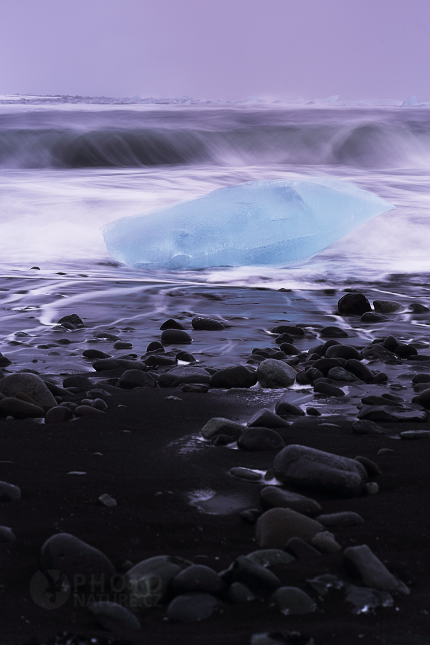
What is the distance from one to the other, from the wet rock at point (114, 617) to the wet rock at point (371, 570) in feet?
1.48

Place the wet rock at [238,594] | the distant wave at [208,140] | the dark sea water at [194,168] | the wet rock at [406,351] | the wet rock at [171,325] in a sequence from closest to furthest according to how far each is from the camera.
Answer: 1. the wet rock at [238,594]
2. the wet rock at [406,351]
3. the wet rock at [171,325]
4. the dark sea water at [194,168]
5. the distant wave at [208,140]

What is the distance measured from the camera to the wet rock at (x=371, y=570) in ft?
4.43

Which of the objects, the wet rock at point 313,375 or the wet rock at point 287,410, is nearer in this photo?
the wet rock at point 287,410

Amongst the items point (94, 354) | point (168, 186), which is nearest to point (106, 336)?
point (94, 354)

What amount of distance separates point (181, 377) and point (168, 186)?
10771 millimetres

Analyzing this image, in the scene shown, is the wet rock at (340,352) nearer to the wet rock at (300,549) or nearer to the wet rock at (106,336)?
the wet rock at (106,336)

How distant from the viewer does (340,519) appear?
165 cm

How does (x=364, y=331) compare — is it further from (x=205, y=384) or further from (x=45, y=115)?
(x=45, y=115)

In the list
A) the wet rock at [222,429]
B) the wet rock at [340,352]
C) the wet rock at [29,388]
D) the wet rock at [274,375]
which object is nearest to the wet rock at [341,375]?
the wet rock at [274,375]

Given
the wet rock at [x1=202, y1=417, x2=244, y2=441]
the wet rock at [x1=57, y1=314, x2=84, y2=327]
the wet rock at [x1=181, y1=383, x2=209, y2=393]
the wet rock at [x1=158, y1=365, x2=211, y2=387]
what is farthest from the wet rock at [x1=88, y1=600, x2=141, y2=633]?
the wet rock at [x1=57, y1=314, x2=84, y2=327]

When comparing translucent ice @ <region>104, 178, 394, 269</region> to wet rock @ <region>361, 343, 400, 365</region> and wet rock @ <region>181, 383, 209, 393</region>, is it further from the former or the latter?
wet rock @ <region>181, 383, 209, 393</region>

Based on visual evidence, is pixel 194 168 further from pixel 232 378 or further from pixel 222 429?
pixel 222 429

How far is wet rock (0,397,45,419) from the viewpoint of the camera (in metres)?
A: 2.56

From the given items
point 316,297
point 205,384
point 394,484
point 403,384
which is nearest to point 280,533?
point 394,484
